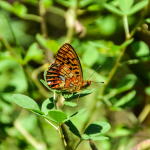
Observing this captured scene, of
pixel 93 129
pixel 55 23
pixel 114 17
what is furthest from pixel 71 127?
pixel 55 23

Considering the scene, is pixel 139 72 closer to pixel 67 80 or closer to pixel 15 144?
pixel 67 80

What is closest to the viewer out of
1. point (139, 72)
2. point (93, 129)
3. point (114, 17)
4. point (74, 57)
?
point (93, 129)

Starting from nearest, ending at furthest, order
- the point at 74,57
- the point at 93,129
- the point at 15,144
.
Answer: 1. the point at 93,129
2. the point at 74,57
3. the point at 15,144

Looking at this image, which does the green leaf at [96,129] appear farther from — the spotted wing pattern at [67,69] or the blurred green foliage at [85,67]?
the spotted wing pattern at [67,69]

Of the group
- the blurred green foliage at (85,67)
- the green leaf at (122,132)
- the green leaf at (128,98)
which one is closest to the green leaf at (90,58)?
the blurred green foliage at (85,67)

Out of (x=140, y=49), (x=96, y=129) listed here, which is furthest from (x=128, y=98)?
(x=96, y=129)

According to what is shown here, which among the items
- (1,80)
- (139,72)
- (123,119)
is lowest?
(123,119)
